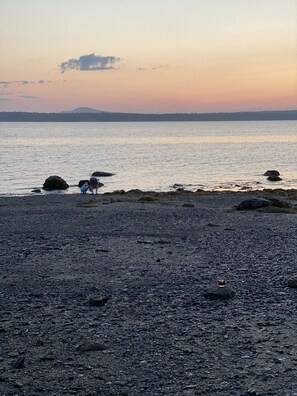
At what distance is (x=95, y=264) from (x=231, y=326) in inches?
230

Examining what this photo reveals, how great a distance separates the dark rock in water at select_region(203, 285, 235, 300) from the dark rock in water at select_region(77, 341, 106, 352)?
329cm

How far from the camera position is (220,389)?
7266 millimetres

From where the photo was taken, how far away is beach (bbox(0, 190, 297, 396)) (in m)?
7.61

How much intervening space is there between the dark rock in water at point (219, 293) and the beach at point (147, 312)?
10cm

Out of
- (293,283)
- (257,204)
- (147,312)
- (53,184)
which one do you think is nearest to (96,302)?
(147,312)

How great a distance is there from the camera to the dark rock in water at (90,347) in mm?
8594

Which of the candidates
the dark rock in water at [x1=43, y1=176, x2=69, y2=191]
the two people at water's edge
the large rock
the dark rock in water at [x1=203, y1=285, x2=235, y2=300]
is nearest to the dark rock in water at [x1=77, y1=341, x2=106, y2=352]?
the dark rock in water at [x1=203, y1=285, x2=235, y2=300]

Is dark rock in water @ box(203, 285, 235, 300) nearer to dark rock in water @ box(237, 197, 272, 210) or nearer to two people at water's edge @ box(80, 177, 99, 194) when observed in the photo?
dark rock in water @ box(237, 197, 272, 210)

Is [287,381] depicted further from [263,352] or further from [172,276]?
[172,276]

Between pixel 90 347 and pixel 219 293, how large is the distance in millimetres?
3612

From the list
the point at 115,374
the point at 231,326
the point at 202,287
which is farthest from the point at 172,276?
the point at 115,374

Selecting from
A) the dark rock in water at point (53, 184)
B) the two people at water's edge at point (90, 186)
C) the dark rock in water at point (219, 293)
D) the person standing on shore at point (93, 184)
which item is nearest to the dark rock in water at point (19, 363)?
the dark rock in water at point (219, 293)

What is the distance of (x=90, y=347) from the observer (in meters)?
8.64

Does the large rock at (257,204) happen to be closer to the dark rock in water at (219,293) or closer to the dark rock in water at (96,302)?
the dark rock in water at (219,293)
